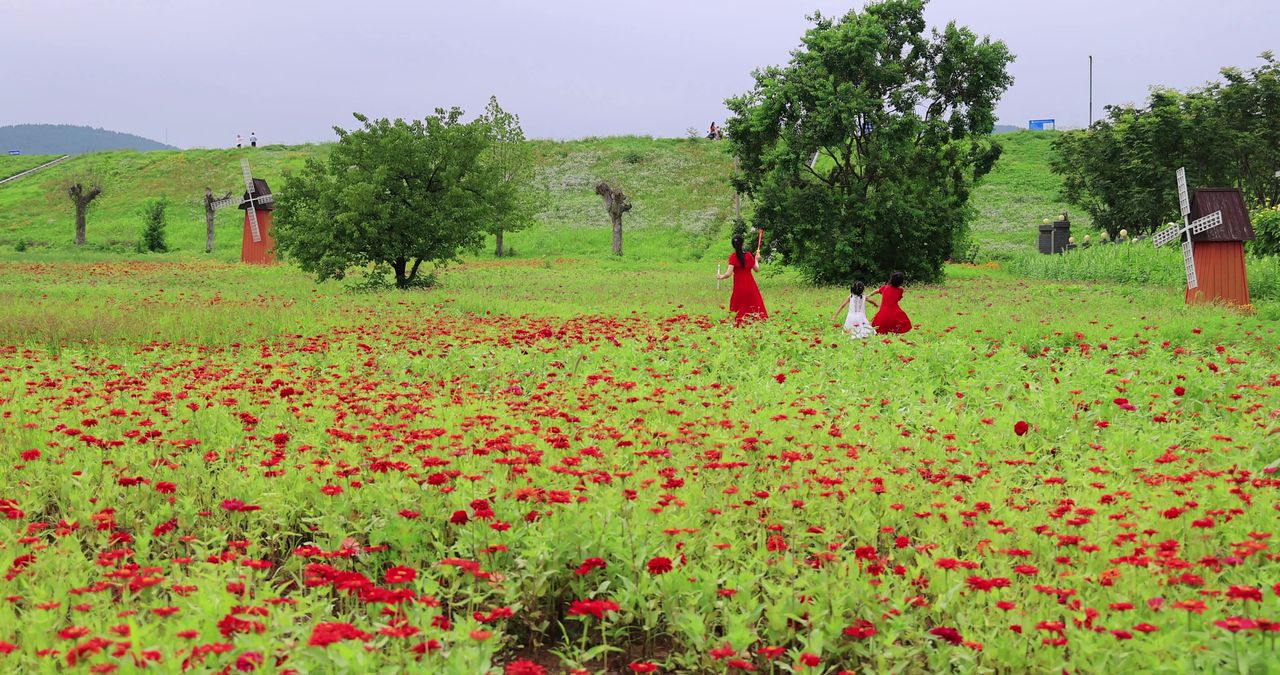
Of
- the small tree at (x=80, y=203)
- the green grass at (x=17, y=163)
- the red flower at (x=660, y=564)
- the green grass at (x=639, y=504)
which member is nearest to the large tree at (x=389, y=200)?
the green grass at (x=639, y=504)

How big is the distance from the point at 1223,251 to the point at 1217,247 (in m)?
0.14

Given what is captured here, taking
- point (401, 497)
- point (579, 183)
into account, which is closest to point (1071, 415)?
point (401, 497)

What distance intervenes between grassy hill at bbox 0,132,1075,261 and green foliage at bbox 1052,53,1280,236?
6.81m

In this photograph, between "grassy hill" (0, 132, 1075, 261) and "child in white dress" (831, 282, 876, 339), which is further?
"grassy hill" (0, 132, 1075, 261)

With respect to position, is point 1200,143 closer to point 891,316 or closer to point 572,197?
point 891,316

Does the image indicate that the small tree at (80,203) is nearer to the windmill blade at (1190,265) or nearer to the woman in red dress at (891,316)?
the woman in red dress at (891,316)

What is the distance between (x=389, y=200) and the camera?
87.2 feet

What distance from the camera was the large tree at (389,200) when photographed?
2592cm

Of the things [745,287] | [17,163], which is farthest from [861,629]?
[17,163]

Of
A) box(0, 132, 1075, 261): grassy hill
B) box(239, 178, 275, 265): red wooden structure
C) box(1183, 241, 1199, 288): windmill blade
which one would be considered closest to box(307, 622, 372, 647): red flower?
box(1183, 241, 1199, 288): windmill blade

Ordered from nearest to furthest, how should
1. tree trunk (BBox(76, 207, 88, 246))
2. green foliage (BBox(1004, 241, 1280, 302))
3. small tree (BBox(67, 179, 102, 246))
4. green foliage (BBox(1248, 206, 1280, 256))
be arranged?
green foliage (BBox(1004, 241, 1280, 302)) < green foliage (BBox(1248, 206, 1280, 256)) < small tree (BBox(67, 179, 102, 246)) < tree trunk (BBox(76, 207, 88, 246))

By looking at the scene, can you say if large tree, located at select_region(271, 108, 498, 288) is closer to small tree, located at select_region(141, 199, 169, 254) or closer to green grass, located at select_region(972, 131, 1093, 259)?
green grass, located at select_region(972, 131, 1093, 259)

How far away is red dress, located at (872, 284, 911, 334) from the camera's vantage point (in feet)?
46.8

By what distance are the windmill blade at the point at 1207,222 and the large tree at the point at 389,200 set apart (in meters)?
18.2
